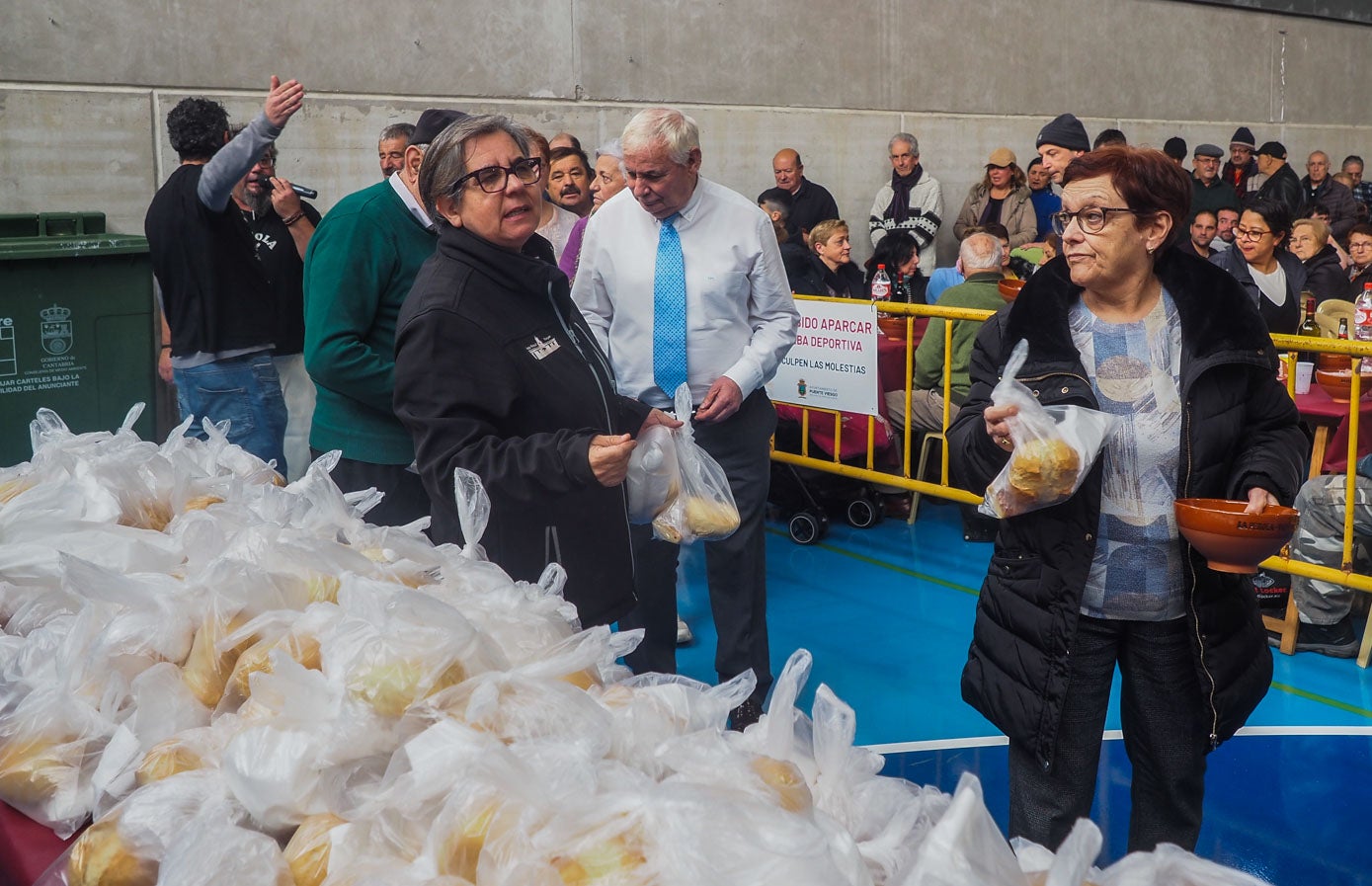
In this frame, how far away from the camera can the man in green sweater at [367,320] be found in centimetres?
339

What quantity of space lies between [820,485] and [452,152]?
4.57m

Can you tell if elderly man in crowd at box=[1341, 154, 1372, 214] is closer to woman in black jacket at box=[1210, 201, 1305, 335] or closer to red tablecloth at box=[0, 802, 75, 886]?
woman in black jacket at box=[1210, 201, 1305, 335]

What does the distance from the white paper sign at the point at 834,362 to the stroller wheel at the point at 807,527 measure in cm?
58

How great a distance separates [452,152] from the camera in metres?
2.70

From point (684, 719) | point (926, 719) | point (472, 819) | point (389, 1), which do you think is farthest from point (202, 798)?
point (389, 1)

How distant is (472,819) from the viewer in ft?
4.06

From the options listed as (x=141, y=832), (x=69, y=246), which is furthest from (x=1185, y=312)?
(x=69, y=246)

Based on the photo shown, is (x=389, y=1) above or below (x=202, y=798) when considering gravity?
above

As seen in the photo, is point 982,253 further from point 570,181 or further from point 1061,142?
point 570,181

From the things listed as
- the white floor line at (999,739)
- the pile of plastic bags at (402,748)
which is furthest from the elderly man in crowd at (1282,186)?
the pile of plastic bags at (402,748)

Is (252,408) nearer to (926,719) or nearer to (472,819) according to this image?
(926,719)

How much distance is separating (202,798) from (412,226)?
229cm

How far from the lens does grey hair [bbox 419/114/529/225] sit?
8.83ft

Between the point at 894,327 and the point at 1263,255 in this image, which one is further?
the point at 894,327
